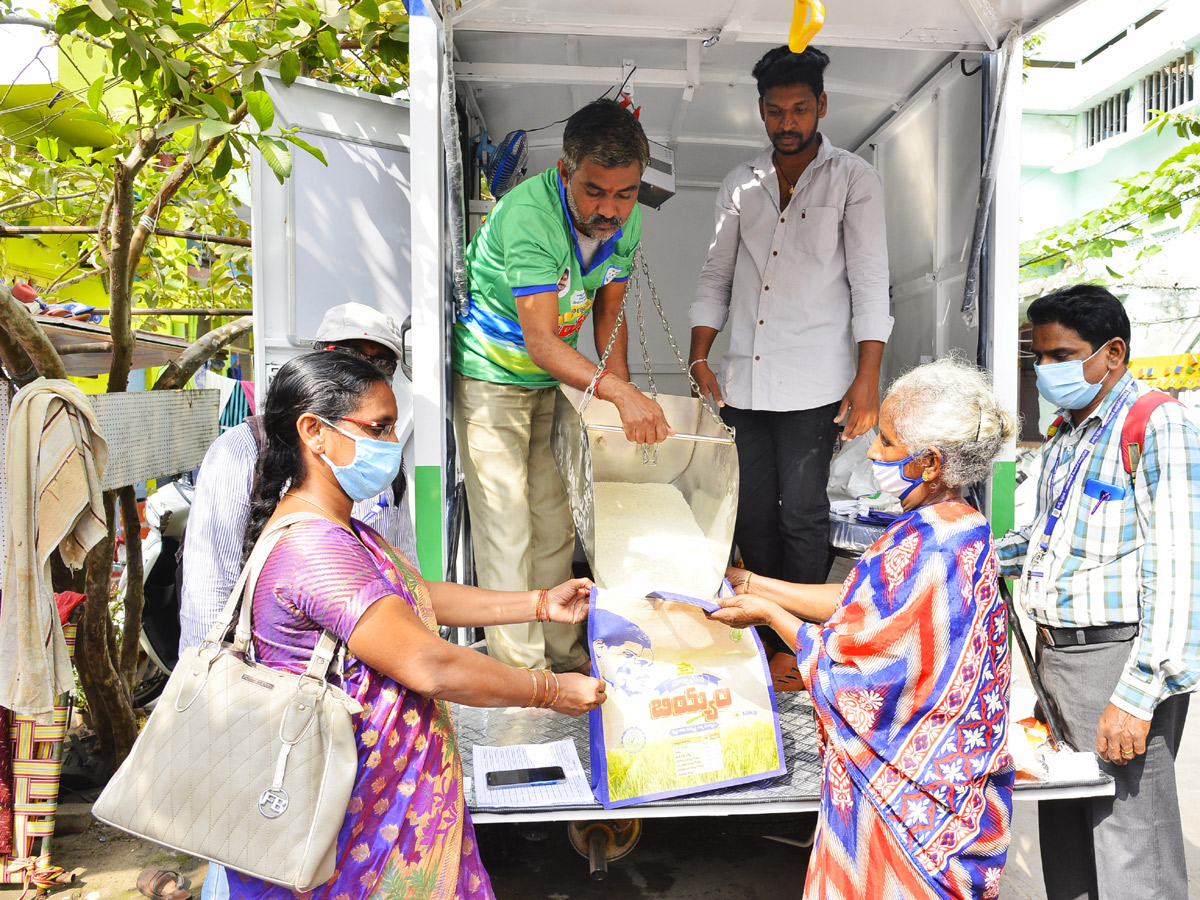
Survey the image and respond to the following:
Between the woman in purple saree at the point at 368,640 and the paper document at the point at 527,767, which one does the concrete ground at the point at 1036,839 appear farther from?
the woman in purple saree at the point at 368,640

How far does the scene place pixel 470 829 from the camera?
1.91 meters

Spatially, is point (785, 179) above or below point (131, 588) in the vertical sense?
above

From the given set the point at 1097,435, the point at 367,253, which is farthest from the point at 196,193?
the point at 1097,435

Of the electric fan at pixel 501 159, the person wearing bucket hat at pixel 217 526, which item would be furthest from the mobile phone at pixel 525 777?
the electric fan at pixel 501 159

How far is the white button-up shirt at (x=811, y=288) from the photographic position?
11.3ft

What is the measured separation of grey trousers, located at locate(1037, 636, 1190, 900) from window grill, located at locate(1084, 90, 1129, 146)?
1252cm

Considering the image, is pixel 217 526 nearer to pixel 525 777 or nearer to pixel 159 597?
pixel 525 777

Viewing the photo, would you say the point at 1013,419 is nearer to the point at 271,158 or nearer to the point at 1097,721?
the point at 1097,721

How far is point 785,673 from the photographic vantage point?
10.8 feet

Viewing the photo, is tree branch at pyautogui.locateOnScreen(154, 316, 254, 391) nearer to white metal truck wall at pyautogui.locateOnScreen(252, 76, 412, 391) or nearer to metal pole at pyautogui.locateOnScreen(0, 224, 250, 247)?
metal pole at pyautogui.locateOnScreen(0, 224, 250, 247)

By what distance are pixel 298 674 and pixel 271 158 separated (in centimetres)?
150

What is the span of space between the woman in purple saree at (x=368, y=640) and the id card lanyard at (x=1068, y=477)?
1.51 metres

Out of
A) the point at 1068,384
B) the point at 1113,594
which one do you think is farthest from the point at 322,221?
the point at 1113,594

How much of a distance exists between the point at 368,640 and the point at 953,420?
1370mm
